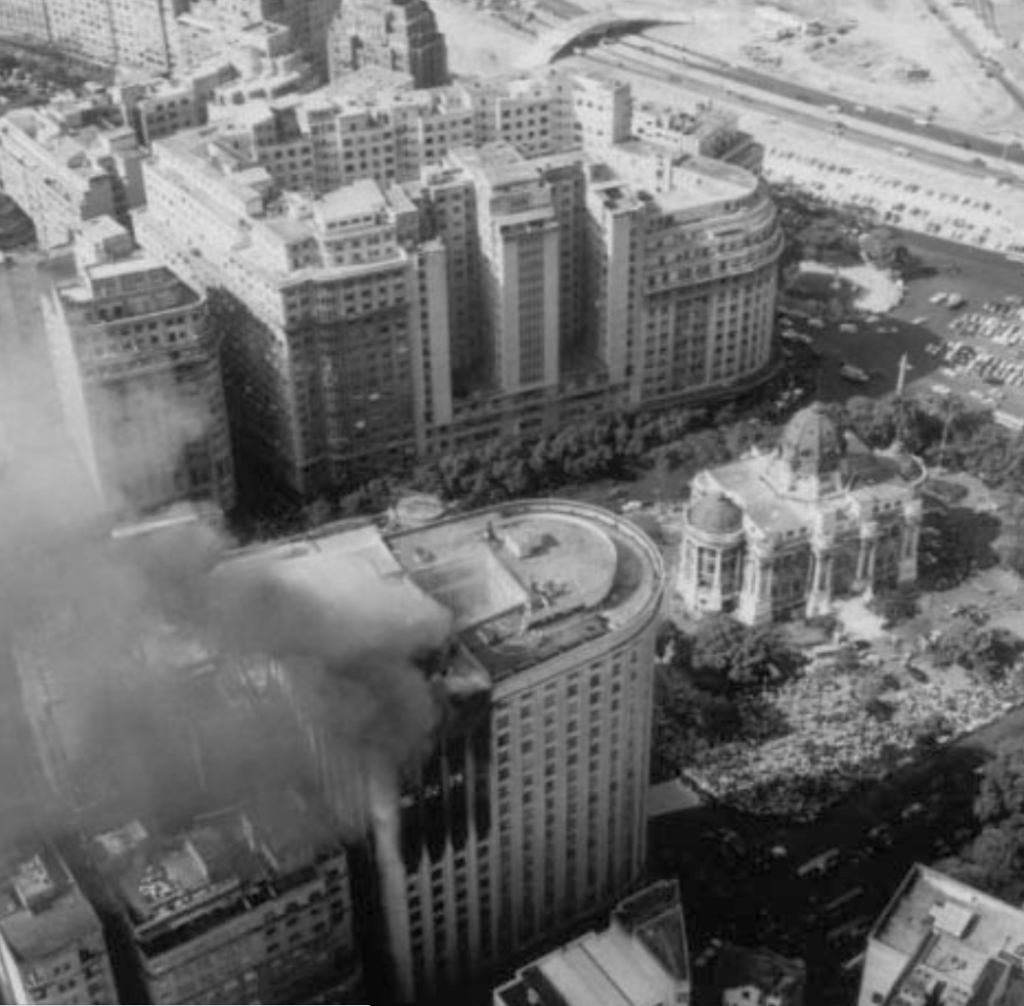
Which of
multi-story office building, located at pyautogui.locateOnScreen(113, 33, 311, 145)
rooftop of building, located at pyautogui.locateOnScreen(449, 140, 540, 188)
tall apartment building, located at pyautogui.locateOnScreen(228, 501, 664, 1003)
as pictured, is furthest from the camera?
multi-story office building, located at pyautogui.locateOnScreen(113, 33, 311, 145)

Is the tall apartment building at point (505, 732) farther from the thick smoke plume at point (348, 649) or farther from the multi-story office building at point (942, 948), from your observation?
the multi-story office building at point (942, 948)

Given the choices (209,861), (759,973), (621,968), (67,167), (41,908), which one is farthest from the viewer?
(67,167)

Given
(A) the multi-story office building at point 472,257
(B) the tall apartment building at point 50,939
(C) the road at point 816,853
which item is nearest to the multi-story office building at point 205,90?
(A) the multi-story office building at point 472,257

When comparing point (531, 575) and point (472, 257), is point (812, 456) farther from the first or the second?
point (531, 575)

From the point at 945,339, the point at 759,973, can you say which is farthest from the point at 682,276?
the point at 759,973

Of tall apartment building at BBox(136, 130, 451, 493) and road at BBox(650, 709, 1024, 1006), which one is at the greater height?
tall apartment building at BBox(136, 130, 451, 493)

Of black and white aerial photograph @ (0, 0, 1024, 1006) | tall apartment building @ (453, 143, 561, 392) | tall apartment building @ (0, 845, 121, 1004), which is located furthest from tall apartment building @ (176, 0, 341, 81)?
tall apartment building @ (0, 845, 121, 1004)

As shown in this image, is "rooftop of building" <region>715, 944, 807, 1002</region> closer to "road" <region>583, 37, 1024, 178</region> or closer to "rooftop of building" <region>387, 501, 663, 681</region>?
"rooftop of building" <region>387, 501, 663, 681</region>
